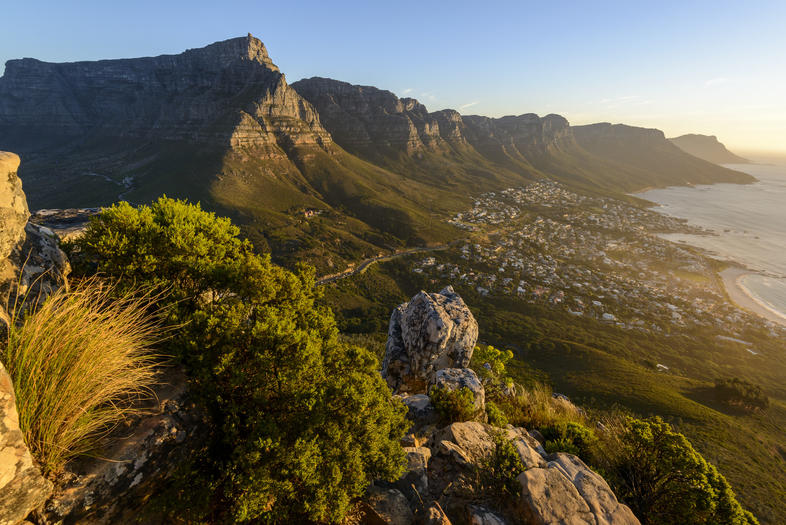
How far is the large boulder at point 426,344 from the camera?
20188 millimetres

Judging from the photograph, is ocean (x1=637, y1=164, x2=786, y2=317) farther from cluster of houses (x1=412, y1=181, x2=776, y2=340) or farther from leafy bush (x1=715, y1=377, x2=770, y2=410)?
leafy bush (x1=715, y1=377, x2=770, y2=410)

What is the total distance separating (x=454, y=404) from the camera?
1323 centimetres

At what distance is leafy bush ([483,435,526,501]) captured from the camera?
8.61m

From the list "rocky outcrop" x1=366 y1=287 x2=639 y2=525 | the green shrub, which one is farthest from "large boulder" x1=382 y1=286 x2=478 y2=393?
"rocky outcrop" x1=366 y1=287 x2=639 y2=525

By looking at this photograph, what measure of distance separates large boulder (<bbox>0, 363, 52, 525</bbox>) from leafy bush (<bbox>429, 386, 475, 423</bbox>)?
471 inches

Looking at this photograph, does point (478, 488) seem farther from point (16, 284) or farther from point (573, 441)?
point (16, 284)

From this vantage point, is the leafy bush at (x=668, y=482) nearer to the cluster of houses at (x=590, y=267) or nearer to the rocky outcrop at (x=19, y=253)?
the rocky outcrop at (x=19, y=253)

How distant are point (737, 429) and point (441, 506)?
144 feet

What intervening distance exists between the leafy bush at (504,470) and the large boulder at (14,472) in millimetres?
9998

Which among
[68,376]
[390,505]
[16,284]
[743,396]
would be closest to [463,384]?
[390,505]

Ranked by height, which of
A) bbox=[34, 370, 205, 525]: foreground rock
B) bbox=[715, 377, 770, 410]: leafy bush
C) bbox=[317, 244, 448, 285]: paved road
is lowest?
bbox=[317, 244, 448, 285]: paved road

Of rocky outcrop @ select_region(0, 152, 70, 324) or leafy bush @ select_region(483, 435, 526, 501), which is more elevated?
rocky outcrop @ select_region(0, 152, 70, 324)

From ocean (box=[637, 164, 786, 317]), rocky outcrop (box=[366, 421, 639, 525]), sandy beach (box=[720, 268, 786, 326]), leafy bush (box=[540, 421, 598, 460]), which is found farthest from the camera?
ocean (box=[637, 164, 786, 317])

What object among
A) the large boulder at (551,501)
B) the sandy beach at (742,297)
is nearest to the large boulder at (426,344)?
the large boulder at (551,501)
